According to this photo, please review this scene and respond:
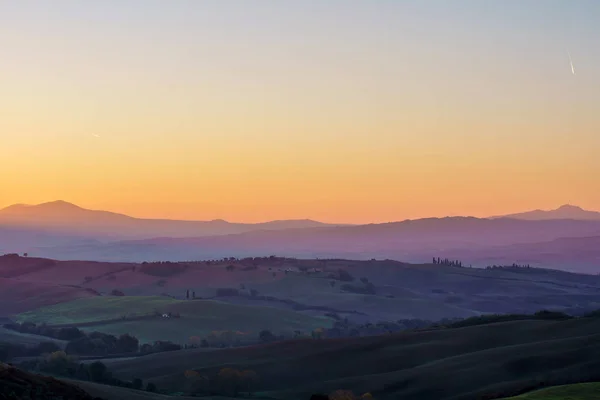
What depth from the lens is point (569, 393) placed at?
64.2 metres

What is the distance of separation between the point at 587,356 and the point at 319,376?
118 ft

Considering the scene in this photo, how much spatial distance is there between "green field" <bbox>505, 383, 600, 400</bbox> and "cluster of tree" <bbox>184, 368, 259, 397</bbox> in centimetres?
5853

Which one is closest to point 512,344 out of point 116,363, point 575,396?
point 116,363

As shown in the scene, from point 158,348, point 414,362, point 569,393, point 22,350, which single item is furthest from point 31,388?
point 158,348

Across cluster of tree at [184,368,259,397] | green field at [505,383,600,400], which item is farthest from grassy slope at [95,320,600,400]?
green field at [505,383,600,400]

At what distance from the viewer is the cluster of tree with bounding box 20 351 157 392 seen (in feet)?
359

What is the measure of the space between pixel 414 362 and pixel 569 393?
66983mm

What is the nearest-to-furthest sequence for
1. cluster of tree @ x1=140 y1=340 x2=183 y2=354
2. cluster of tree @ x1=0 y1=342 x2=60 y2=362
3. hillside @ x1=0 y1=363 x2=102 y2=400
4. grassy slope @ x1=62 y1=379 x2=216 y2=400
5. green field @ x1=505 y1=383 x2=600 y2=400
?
green field @ x1=505 y1=383 x2=600 y2=400
hillside @ x1=0 y1=363 x2=102 y2=400
grassy slope @ x1=62 y1=379 x2=216 y2=400
cluster of tree @ x1=0 y1=342 x2=60 y2=362
cluster of tree @ x1=140 y1=340 x2=183 y2=354

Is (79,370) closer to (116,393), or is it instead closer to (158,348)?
(116,393)

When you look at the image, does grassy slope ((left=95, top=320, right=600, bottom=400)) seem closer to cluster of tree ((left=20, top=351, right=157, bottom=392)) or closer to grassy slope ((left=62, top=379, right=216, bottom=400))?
cluster of tree ((left=20, top=351, right=157, bottom=392))

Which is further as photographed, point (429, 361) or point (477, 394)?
point (429, 361)

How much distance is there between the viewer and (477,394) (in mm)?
95812

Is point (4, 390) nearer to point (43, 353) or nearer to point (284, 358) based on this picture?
point (284, 358)

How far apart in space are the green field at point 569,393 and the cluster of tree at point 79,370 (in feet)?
168
